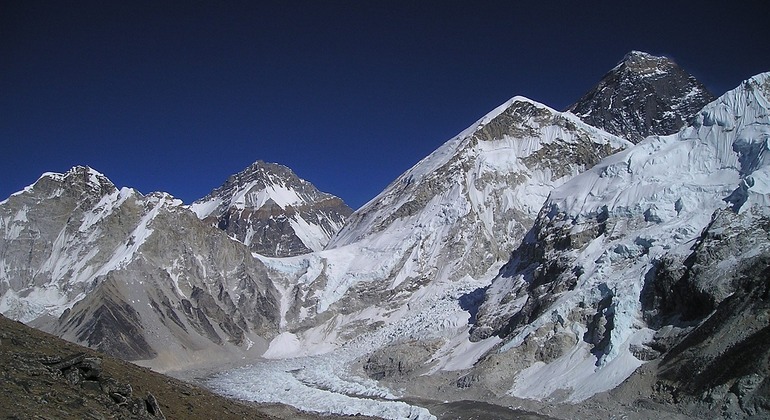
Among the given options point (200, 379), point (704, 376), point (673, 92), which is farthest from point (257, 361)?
point (673, 92)

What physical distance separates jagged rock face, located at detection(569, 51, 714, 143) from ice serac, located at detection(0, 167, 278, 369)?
122745 mm

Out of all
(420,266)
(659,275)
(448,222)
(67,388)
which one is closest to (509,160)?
(448,222)

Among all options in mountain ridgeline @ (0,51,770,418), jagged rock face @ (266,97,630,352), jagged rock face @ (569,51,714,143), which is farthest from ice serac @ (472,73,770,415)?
jagged rock face @ (569,51,714,143)

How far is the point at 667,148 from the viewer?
2771 inches

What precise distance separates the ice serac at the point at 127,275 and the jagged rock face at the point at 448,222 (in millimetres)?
11676

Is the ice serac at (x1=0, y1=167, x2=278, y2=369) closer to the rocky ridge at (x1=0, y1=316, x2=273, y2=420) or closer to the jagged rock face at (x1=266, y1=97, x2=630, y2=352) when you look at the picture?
the jagged rock face at (x1=266, y1=97, x2=630, y2=352)

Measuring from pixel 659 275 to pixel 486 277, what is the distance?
62.0 meters

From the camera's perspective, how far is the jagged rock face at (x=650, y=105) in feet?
594

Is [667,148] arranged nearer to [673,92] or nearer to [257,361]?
[257,361]

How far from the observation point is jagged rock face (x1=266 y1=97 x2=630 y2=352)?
11625cm

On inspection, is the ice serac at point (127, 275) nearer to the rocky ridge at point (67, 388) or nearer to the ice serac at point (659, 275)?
the ice serac at point (659, 275)

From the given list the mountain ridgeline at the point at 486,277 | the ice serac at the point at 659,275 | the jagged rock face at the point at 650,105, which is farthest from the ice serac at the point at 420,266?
the jagged rock face at the point at 650,105

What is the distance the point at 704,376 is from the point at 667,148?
39473mm

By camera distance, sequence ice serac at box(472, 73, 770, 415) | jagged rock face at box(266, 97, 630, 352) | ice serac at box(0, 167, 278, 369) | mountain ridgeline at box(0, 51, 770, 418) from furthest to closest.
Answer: jagged rock face at box(266, 97, 630, 352)
ice serac at box(0, 167, 278, 369)
mountain ridgeline at box(0, 51, 770, 418)
ice serac at box(472, 73, 770, 415)
